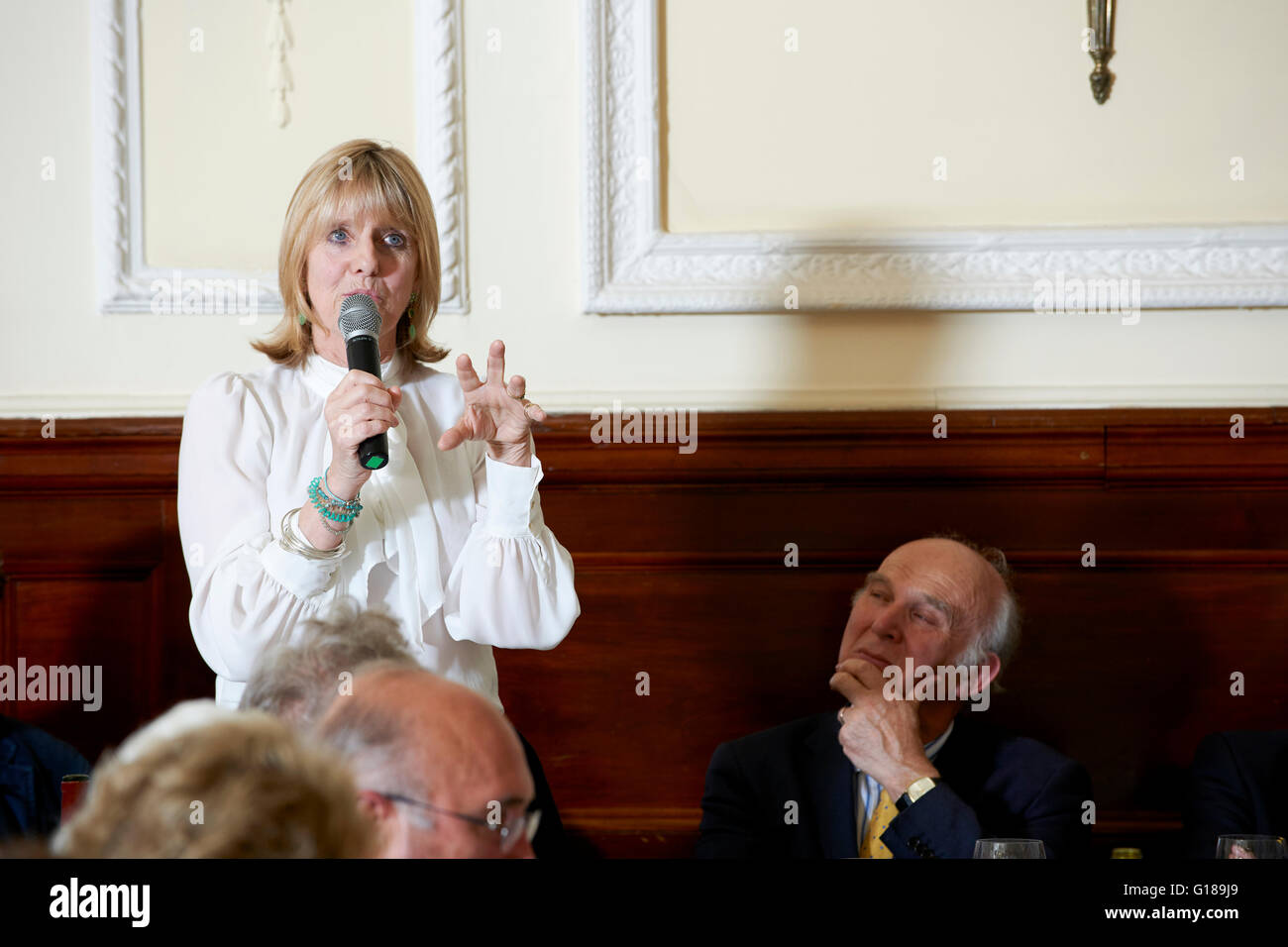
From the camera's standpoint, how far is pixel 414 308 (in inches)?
64.9

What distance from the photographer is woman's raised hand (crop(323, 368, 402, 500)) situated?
1375 millimetres

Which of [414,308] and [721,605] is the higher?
[414,308]

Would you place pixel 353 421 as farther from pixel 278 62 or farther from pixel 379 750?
pixel 278 62

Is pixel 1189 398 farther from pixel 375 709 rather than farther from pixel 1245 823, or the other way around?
pixel 375 709

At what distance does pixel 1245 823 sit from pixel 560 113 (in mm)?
1617

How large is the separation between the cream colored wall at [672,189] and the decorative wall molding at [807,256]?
39 millimetres

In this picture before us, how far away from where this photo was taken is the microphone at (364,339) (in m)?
1.38

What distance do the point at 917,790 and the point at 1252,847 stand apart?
18.1 inches

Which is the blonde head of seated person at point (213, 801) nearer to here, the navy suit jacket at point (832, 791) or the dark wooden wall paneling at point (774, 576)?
the navy suit jacket at point (832, 791)

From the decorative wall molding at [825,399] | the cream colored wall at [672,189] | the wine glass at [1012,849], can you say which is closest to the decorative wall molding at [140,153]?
the cream colored wall at [672,189]

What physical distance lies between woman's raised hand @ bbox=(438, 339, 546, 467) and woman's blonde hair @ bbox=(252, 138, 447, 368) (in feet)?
0.56

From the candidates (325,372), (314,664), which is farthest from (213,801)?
(325,372)

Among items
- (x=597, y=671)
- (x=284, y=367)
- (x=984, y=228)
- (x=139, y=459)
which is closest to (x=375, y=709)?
(x=284, y=367)

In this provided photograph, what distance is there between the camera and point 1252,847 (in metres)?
1.39
